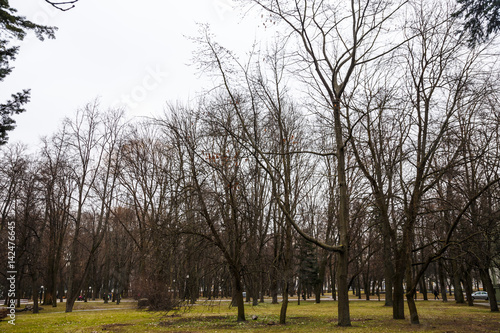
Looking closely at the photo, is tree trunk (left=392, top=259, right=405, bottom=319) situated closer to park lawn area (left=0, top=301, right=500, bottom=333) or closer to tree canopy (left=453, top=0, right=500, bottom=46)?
park lawn area (left=0, top=301, right=500, bottom=333)

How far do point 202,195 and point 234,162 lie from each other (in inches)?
69.3

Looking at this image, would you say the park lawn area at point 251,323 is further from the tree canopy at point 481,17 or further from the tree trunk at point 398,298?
the tree canopy at point 481,17

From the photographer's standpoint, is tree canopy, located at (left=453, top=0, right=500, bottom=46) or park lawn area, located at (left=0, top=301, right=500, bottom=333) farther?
park lawn area, located at (left=0, top=301, right=500, bottom=333)

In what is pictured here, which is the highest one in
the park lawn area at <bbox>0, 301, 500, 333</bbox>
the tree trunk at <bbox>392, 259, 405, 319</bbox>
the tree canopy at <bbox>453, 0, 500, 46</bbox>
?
the tree canopy at <bbox>453, 0, 500, 46</bbox>

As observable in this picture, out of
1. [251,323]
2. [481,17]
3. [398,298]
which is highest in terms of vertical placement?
[481,17]

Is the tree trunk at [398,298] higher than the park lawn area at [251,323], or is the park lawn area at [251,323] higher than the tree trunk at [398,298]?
the tree trunk at [398,298]

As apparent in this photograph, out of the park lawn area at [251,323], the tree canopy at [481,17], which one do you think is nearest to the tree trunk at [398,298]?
the park lawn area at [251,323]

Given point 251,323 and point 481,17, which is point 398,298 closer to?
point 251,323

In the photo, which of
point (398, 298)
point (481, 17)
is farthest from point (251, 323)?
point (481, 17)

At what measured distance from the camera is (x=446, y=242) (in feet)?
35.8

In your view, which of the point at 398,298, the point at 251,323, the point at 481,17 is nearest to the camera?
the point at 481,17

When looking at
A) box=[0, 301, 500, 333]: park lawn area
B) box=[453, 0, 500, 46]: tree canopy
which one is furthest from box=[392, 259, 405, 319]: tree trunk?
box=[453, 0, 500, 46]: tree canopy

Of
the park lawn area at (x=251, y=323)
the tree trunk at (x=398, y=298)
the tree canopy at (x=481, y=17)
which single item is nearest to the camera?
the tree canopy at (x=481, y=17)

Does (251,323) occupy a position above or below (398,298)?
below
